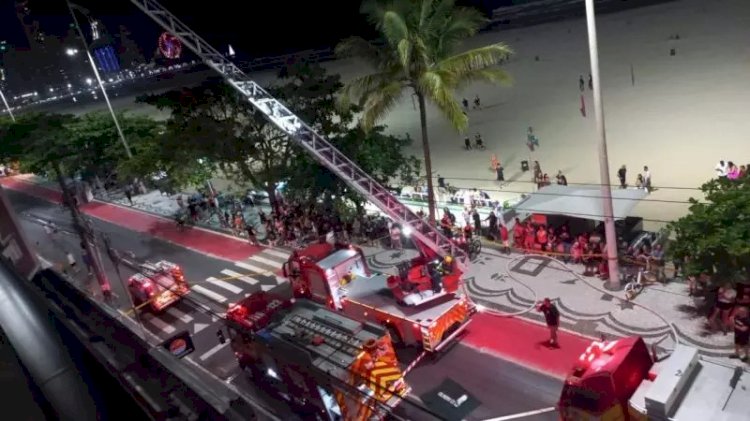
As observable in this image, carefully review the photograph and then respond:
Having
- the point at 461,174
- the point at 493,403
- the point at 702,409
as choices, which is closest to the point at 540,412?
the point at 493,403

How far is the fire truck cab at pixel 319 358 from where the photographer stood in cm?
1231

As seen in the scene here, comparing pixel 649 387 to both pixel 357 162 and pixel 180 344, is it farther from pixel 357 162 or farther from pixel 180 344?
pixel 357 162

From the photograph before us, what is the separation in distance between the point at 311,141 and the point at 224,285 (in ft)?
26.1

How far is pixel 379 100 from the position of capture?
19.2 meters

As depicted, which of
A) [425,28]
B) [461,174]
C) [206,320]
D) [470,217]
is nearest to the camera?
[425,28]

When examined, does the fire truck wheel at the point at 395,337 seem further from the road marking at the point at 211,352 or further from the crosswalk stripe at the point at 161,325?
the crosswalk stripe at the point at 161,325

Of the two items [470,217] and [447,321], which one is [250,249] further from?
[447,321]

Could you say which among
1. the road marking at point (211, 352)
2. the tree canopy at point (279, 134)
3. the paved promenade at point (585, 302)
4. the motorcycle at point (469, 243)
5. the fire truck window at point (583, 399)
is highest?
the tree canopy at point (279, 134)

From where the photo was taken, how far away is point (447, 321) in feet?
51.0

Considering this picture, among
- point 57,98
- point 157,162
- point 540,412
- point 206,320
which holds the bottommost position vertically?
point 540,412

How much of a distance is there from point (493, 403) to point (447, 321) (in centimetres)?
274

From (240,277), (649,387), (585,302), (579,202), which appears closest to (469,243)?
(579,202)

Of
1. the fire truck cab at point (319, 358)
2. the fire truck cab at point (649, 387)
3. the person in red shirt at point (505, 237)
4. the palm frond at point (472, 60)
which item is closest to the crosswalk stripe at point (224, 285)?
the fire truck cab at point (319, 358)

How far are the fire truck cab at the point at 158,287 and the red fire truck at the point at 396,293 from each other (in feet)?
18.8
